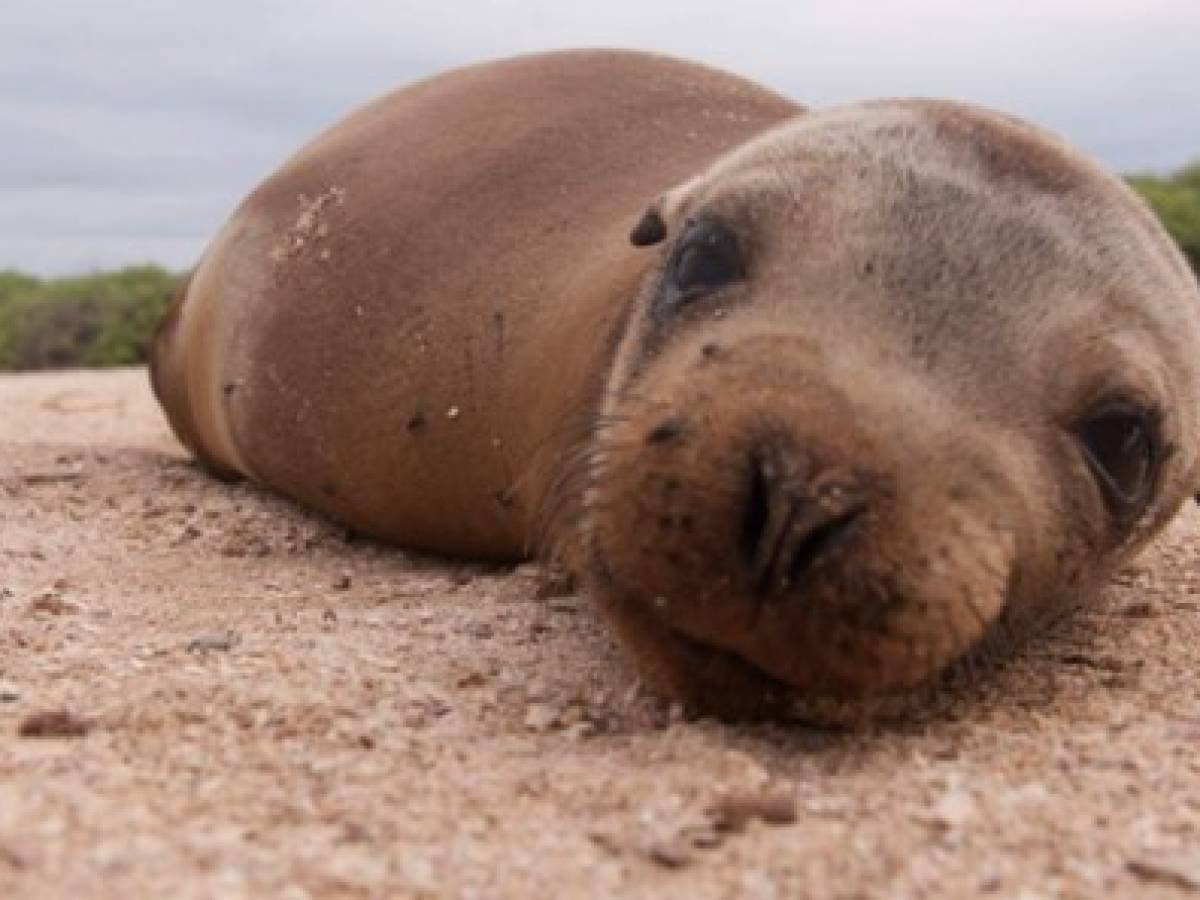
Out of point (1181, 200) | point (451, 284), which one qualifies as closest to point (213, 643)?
point (451, 284)

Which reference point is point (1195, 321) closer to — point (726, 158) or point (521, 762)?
point (726, 158)

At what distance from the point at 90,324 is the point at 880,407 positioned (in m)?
19.6

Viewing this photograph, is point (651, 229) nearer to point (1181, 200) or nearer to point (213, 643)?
point (213, 643)

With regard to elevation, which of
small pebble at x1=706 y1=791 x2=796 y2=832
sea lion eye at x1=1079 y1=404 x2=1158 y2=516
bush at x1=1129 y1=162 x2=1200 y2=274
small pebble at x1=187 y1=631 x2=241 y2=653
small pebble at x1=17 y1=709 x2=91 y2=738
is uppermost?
sea lion eye at x1=1079 y1=404 x2=1158 y2=516

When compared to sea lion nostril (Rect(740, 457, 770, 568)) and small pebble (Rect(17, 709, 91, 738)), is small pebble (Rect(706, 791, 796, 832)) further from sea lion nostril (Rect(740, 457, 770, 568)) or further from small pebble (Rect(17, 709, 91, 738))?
small pebble (Rect(17, 709, 91, 738))

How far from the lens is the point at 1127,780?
279 cm

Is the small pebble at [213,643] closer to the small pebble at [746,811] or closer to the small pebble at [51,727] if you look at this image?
the small pebble at [51,727]

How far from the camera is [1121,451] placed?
3465mm

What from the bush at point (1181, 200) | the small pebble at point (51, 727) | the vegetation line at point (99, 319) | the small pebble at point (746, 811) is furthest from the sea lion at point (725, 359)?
the vegetation line at point (99, 319)

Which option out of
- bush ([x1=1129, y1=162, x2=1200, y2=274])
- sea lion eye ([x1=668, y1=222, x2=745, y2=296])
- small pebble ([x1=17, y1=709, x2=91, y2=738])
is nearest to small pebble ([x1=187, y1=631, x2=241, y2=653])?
small pebble ([x1=17, y1=709, x2=91, y2=738])

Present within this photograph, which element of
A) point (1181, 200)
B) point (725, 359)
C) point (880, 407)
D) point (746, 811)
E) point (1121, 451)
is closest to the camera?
point (746, 811)

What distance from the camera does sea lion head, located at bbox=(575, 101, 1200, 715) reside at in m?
2.67

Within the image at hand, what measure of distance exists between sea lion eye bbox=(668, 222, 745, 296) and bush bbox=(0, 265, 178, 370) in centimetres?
1733

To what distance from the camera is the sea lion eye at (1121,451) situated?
338 cm
